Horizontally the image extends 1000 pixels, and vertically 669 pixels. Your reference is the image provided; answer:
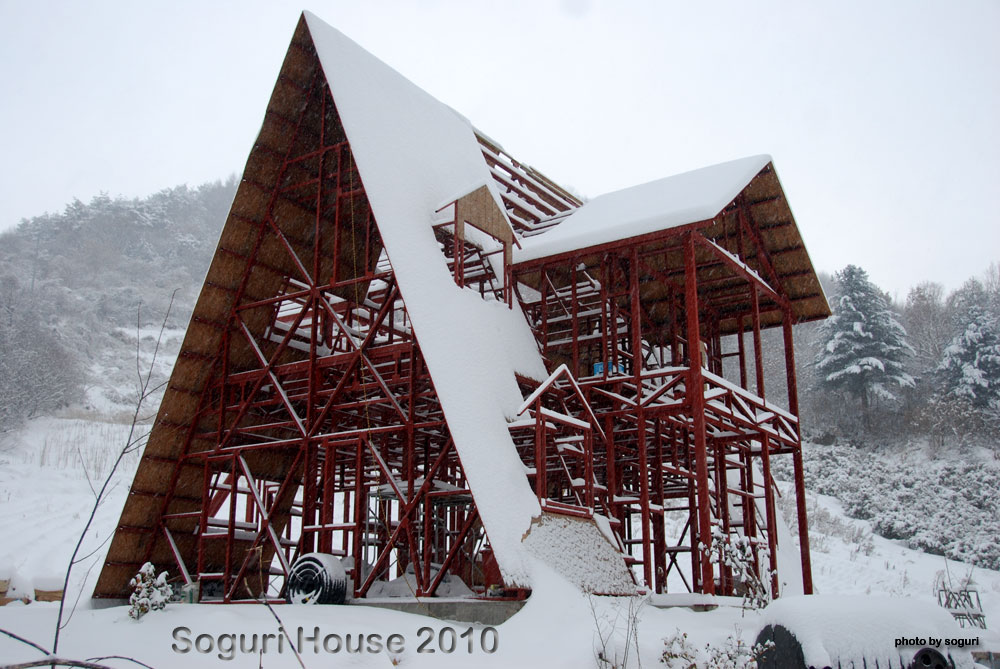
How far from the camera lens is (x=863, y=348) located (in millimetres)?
42375

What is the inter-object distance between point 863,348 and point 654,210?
3067cm

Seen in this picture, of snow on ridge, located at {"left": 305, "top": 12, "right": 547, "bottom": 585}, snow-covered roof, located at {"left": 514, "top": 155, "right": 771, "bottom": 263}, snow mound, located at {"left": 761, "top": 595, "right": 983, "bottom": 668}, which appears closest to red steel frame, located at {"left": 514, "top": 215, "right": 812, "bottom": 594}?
snow-covered roof, located at {"left": 514, "top": 155, "right": 771, "bottom": 263}

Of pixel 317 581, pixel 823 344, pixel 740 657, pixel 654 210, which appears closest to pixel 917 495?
pixel 823 344

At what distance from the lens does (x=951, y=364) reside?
132 feet

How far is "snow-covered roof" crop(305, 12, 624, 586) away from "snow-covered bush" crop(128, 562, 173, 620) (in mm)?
5762

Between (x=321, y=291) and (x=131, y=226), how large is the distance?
72474 millimetres

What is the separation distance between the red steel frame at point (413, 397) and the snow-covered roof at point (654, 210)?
0.27 m

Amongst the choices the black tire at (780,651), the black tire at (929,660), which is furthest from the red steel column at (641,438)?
the black tire at (929,660)

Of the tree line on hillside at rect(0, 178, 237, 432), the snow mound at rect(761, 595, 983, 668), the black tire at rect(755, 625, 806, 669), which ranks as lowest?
the black tire at rect(755, 625, 806, 669)

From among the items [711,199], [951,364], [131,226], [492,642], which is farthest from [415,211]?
[131,226]

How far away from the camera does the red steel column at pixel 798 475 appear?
17.7m

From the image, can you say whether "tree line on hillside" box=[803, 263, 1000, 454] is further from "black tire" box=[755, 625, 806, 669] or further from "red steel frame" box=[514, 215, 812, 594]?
→ "black tire" box=[755, 625, 806, 669]

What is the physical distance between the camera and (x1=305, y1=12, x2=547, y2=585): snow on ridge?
1228cm

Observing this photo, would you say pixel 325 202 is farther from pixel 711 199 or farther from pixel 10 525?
pixel 10 525
